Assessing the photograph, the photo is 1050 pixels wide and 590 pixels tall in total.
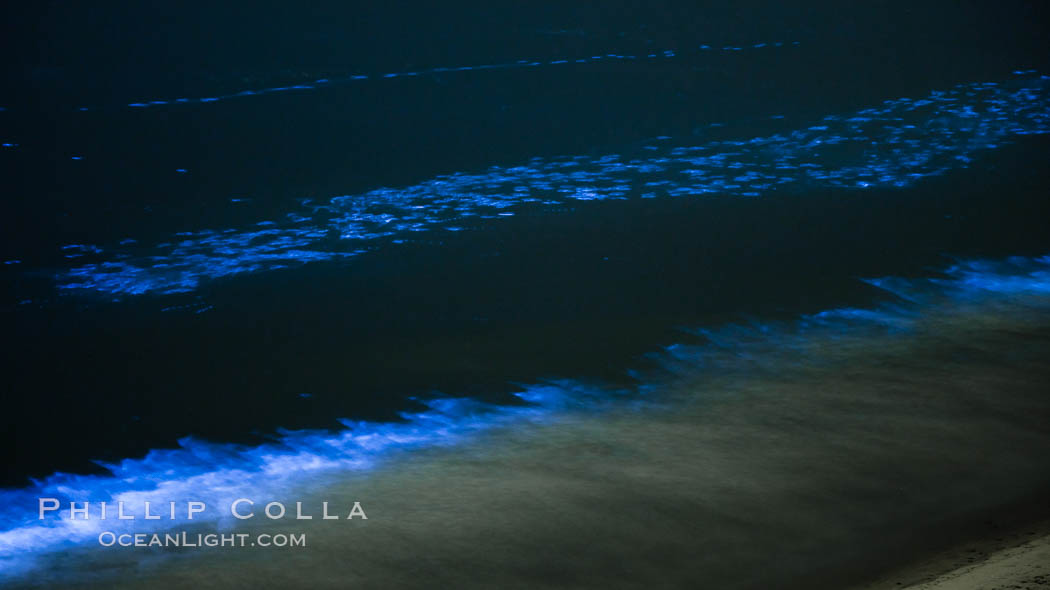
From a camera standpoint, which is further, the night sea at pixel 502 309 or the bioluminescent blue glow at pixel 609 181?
the bioluminescent blue glow at pixel 609 181

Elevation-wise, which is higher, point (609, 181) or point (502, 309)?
point (609, 181)

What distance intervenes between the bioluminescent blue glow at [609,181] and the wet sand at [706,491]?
2.09 m

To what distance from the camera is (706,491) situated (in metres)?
2.97

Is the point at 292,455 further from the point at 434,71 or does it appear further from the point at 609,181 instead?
the point at 434,71

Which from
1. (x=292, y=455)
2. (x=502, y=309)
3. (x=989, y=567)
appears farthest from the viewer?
(x=502, y=309)

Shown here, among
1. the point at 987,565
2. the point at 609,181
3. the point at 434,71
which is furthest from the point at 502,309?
the point at 434,71

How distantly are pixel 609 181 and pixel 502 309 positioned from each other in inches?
74.6

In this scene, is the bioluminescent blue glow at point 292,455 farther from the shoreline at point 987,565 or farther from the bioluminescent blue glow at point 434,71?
the bioluminescent blue glow at point 434,71

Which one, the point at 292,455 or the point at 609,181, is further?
the point at 609,181

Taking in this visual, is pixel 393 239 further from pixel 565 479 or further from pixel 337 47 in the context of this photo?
pixel 337 47

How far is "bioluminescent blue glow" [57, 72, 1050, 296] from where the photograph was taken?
4.91 metres

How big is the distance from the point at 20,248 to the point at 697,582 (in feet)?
13.4

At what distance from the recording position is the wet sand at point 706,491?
2656 mm

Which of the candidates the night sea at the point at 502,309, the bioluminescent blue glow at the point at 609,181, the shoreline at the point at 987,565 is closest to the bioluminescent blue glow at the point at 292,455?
the night sea at the point at 502,309
